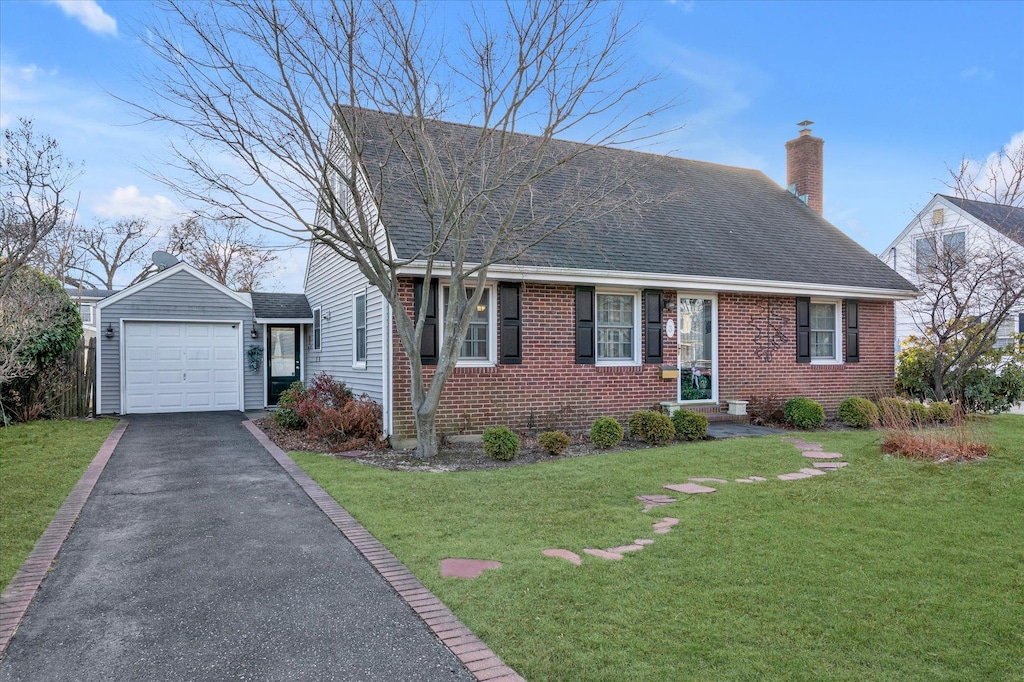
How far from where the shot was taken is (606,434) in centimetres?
1012

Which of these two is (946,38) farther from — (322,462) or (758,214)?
(322,462)

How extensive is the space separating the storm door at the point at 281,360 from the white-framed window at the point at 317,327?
1238mm

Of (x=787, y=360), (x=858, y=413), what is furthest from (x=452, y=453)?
(x=858, y=413)

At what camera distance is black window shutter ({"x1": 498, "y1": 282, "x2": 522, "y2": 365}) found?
1092cm

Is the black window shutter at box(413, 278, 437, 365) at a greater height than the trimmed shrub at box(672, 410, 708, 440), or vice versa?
the black window shutter at box(413, 278, 437, 365)

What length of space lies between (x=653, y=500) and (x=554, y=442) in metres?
2.88

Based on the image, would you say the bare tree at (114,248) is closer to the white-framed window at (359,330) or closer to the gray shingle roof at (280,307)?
the gray shingle roof at (280,307)

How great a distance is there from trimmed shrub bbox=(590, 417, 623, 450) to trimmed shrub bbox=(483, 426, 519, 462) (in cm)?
155

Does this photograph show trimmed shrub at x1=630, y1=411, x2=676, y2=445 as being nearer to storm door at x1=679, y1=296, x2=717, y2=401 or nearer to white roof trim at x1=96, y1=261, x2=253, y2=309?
storm door at x1=679, y1=296, x2=717, y2=401

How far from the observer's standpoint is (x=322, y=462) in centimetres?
890

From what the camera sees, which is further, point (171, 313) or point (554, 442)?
point (171, 313)

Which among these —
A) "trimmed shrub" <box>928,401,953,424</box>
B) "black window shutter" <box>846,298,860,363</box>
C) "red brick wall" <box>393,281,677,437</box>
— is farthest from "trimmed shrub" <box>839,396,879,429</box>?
"red brick wall" <box>393,281,677,437</box>

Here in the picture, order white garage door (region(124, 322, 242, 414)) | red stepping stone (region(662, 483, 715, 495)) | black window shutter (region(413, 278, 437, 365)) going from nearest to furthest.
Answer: red stepping stone (region(662, 483, 715, 495)) → black window shutter (region(413, 278, 437, 365)) → white garage door (region(124, 322, 242, 414))

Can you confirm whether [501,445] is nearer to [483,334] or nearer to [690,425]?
[483,334]
